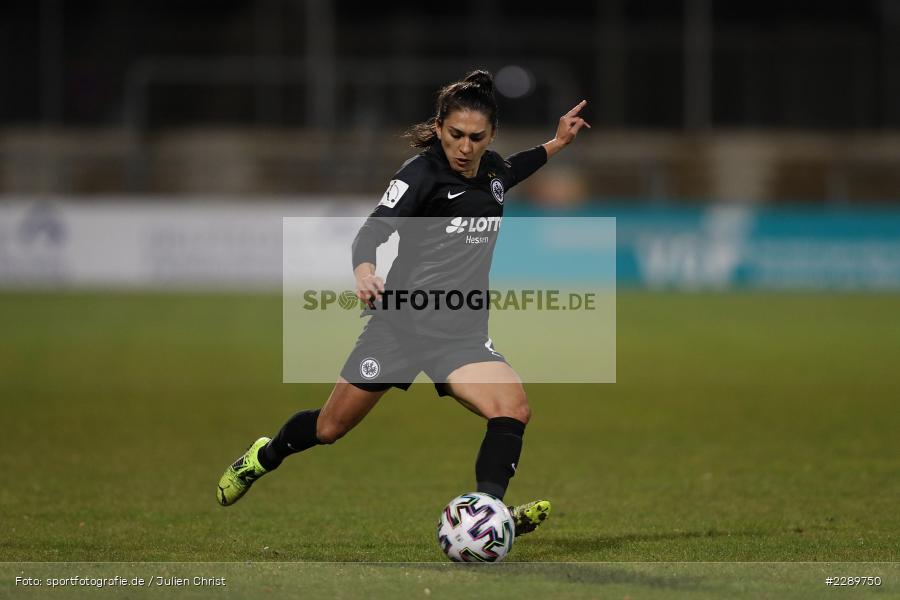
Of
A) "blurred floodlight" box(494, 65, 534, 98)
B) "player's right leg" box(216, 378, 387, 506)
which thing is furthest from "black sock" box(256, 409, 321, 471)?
"blurred floodlight" box(494, 65, 534, 98)

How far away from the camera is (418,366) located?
6.14 metres

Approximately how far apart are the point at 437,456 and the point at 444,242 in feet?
12.4

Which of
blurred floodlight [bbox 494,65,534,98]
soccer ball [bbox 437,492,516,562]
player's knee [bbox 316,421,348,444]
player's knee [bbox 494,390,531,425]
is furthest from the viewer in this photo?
blurred floodlight [bbox 494,65,534,98]

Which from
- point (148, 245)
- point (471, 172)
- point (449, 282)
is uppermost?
point (148, 245)

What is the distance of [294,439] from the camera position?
661 centimetres

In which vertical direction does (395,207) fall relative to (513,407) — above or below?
above

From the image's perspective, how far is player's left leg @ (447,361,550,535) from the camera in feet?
19.5

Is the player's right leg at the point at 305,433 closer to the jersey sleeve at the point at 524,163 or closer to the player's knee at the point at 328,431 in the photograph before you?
the player's knee at the point at 328,431

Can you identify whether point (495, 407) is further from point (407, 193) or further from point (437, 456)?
point (437, 456)

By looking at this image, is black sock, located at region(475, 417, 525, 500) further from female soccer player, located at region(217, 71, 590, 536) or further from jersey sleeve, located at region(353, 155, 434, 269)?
jersey sleeve, located at region(353, 155, 434, 269)

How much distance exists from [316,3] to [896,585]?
27.9 metres

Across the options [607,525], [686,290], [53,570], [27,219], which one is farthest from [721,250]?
[53,570]

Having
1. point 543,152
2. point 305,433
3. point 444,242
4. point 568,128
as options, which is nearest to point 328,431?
point 305,433

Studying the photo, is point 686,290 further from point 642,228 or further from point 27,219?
point 27,219
